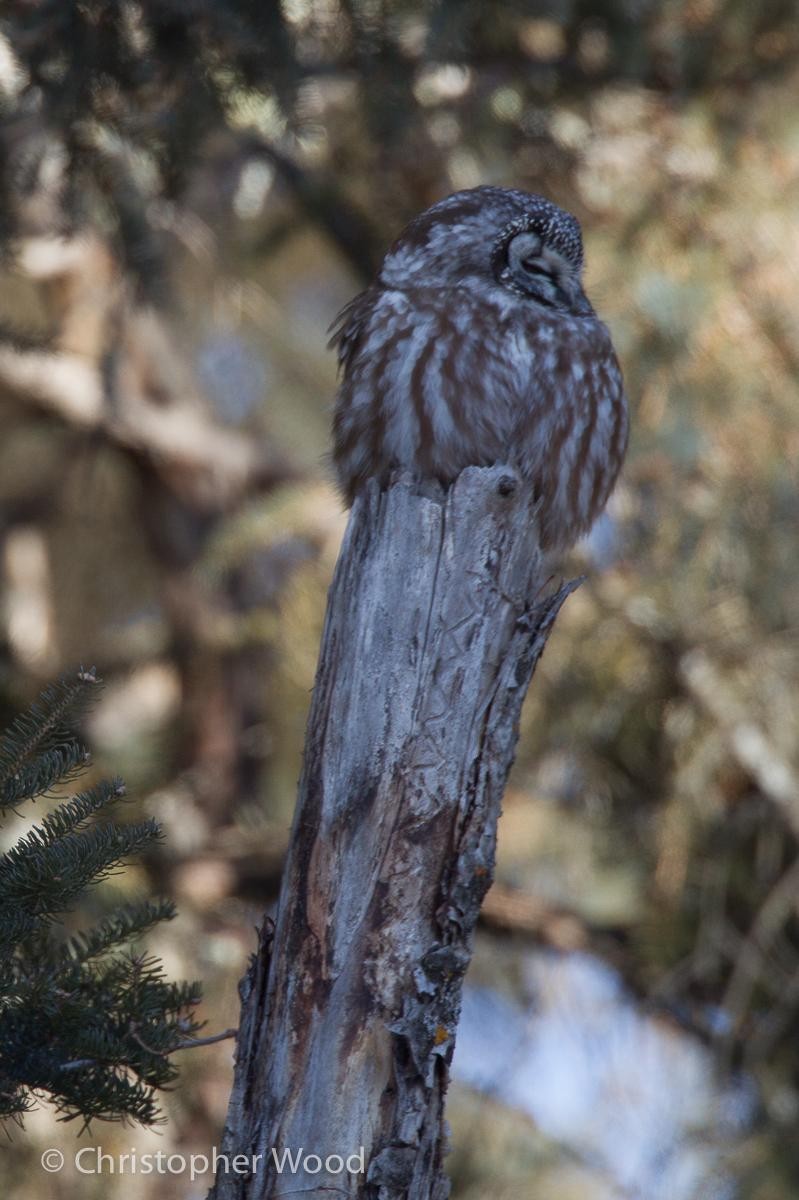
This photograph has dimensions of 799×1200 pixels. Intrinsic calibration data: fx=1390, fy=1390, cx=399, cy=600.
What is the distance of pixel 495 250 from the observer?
137 inches

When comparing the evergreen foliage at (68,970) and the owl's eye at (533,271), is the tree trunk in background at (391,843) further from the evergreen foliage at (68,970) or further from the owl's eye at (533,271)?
the owl's eye at (533,271)

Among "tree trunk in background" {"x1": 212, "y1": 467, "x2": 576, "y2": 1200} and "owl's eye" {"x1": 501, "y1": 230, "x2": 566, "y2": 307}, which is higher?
"owl's eye" {"x1": 501, "y1": 230, "x2": 566, "y2": 307}

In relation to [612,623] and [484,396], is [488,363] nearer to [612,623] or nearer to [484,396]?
[484,396]

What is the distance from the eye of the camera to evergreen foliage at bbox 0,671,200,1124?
6.48ft

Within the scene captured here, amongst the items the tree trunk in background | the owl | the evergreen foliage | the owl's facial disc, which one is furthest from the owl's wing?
the evergreen foliage

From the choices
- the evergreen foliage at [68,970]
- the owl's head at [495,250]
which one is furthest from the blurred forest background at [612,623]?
the evergreen foliage at [68,970]

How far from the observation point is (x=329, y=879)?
2.21 metres

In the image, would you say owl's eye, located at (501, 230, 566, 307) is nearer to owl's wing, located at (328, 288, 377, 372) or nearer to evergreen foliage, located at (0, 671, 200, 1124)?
owl's wing, located at (328, 288, 377, 372)

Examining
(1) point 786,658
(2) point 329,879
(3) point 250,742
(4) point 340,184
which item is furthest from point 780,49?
(2) point 329,879

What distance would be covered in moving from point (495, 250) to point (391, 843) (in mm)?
1817

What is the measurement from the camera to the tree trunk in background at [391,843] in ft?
6.79

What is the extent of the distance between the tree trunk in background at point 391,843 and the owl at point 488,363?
700mm

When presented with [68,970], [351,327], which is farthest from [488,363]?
[68,970]

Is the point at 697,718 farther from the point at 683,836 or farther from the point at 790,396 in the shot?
the point at 790,396
